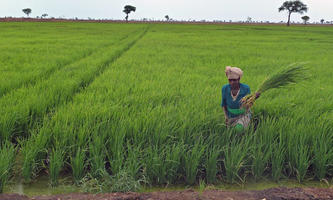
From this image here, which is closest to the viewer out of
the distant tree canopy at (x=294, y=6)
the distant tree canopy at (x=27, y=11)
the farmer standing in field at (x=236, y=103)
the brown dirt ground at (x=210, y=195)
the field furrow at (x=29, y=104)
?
the brown dirt ground at (x=210, y=195)

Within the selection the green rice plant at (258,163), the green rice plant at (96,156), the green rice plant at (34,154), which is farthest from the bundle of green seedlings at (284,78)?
the green rice plant at (34,154)

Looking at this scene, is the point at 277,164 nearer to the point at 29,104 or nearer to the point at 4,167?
the point at 4,167

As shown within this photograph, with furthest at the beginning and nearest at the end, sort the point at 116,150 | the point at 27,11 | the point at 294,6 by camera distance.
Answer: the point at 27,11
the point at 294,6
the point at 116,150

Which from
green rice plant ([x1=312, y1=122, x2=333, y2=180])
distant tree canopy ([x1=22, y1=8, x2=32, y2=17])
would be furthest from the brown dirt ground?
distant tree canopy ([x1=22, y1=8, x2=32, y2=17])

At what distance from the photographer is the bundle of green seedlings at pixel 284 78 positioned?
2094 mm

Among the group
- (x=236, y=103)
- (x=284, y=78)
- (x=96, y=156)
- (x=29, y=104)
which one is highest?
(x=284, y=78)

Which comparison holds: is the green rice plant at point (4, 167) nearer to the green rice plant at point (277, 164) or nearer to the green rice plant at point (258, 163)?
the green rice plant at point (258, 163)

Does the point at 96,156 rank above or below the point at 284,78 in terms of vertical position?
below

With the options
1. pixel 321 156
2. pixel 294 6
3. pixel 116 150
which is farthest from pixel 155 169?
pixel 294 6

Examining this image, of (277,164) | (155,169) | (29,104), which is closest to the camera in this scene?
(155,169)

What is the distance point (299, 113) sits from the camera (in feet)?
9.12

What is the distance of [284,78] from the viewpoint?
7.16 ft

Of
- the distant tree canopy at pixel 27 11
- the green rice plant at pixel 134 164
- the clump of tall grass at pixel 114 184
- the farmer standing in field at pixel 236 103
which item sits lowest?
the clump of tall grass at pixel 114 184

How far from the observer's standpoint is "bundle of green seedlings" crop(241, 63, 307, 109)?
2094mm
